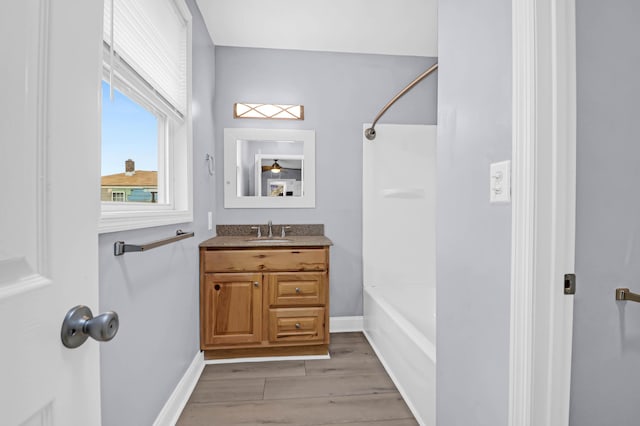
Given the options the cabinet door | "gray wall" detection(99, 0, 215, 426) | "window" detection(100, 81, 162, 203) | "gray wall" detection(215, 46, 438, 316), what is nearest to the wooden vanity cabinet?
the cabinet door

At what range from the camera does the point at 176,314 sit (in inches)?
67.7

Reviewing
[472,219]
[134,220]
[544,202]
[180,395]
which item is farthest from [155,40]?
[180,395]

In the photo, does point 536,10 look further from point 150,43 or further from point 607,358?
point 150,43

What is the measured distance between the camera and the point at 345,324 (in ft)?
9.10

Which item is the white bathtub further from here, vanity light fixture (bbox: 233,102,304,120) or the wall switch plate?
vanity light fixture (bbox: 233,102,304,120)

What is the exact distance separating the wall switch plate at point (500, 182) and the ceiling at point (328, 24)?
1.80m

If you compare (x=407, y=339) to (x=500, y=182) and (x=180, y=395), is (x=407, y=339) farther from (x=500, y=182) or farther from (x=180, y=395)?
(x=180, y=395)

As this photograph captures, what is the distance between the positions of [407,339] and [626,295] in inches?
41.8

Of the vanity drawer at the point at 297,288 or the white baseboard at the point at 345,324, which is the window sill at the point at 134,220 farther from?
the white baseboard at the point at 345,324

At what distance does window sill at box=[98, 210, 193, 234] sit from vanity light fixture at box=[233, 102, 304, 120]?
50.8 inches

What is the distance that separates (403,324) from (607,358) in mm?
1083

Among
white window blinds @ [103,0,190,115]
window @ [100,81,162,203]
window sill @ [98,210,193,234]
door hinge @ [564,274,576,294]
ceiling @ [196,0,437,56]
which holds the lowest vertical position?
door hinge @ [564,274,576,294]

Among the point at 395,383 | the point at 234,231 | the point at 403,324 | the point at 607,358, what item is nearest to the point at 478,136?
the point at 607,358

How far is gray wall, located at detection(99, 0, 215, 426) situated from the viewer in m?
1.07
